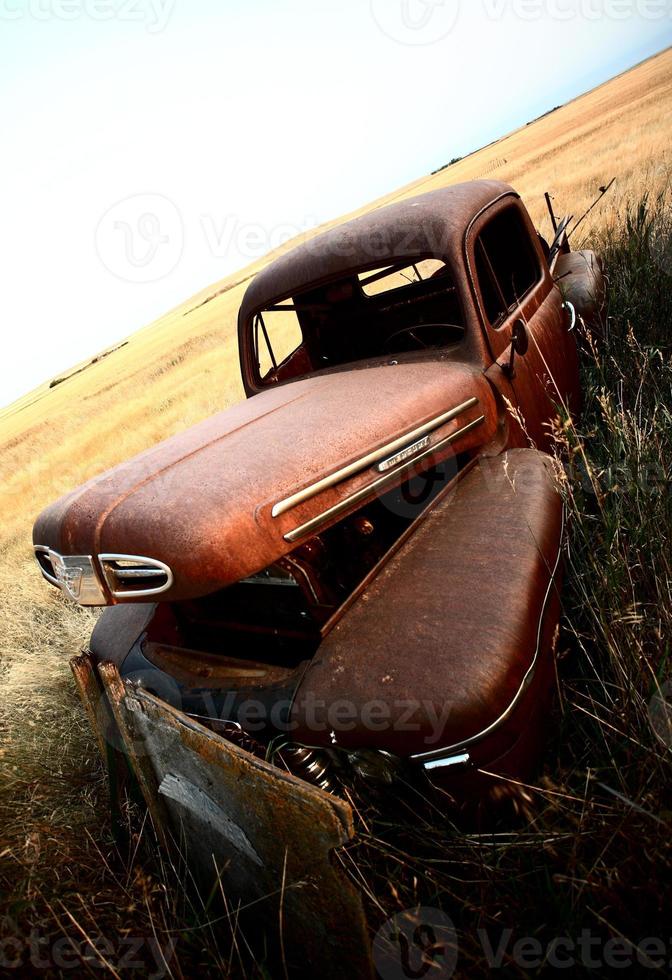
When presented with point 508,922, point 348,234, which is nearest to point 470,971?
point 508,922

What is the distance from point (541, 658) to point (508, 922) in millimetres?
657

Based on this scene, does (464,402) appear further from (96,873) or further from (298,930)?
(96,873)

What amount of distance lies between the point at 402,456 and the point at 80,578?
3.92 ft

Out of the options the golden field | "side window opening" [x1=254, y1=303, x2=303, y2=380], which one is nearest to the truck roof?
the golden field

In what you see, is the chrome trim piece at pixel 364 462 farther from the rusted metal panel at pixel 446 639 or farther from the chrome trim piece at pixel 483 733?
the chrome trim piece at pixel 483 733

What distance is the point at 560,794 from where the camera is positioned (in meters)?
1.60

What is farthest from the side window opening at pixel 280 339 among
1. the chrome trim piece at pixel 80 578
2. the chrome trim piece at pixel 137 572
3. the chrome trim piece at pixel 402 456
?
the chrome trim piece at pixel 137 572

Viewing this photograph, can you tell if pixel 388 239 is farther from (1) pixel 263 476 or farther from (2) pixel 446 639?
(2) pixel 446 639

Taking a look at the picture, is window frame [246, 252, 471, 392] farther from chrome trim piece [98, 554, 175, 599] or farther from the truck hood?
chrome trim piece [98, 554, 175, 599]

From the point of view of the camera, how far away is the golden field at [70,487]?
8.16ft

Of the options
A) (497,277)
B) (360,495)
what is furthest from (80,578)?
(497,277)

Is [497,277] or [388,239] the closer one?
[388,239]

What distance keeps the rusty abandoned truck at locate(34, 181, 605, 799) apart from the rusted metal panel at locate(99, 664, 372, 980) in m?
0.20

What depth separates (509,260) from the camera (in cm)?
367
